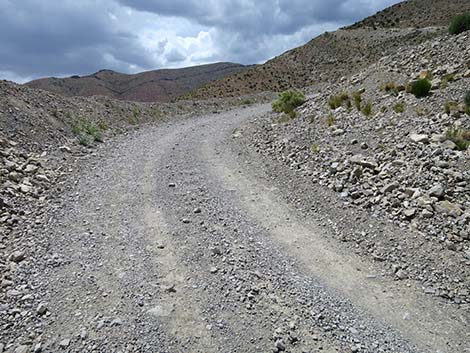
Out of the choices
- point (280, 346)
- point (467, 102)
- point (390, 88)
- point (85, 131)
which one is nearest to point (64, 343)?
point (280, 346)

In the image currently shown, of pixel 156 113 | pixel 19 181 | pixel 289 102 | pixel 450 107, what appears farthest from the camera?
pixel 156 113

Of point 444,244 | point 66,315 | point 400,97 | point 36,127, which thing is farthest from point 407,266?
point 36,127

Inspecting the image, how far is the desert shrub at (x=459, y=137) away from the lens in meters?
8.92

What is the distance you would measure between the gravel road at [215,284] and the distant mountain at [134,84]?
12975cm

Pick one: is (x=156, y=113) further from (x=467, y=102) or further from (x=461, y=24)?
(x=467, y=102)

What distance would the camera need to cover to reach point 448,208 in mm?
7438

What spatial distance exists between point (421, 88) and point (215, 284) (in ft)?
31.6

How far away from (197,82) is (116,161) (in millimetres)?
173537

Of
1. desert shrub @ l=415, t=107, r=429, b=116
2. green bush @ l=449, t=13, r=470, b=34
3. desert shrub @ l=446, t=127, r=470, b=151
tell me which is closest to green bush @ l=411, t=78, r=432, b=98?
desert shrub @ l=415, t=107, r=429, b=116

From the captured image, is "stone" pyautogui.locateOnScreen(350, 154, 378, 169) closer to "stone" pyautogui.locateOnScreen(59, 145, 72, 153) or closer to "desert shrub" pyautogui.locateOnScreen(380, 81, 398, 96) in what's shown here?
"desert shrub" pyautogui.locateOnScreen(380, 81, 398, 96)

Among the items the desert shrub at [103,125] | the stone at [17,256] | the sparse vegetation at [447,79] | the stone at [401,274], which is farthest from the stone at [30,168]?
the sparse vegetation at [447,79]

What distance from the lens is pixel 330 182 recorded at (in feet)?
32.5

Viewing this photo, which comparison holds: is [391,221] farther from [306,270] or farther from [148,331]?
[148,331]

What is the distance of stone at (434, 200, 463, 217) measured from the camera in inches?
287
